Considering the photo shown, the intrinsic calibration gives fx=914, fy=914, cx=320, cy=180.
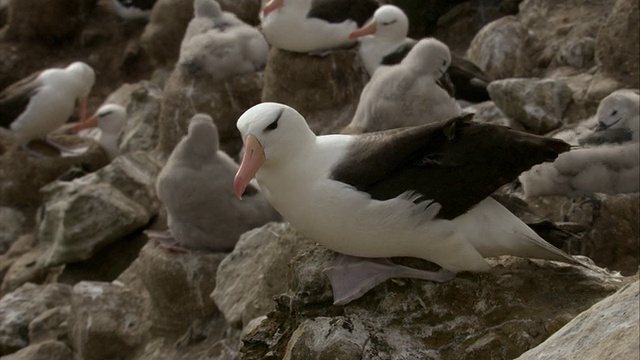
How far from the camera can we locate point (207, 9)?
26.6 ft

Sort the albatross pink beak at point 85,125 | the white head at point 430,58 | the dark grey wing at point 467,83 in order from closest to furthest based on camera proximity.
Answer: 1. the white head at point 430,58
2. the dark grey wing at point 467,83
3. the albatross pink beak at point 85,125

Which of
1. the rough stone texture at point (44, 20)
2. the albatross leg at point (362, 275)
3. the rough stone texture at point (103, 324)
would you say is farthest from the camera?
the rough stone texture at point (44, 20)

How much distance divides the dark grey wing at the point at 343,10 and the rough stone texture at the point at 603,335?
16.6 feet

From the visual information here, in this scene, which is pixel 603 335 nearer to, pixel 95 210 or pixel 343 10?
pixel 343 10

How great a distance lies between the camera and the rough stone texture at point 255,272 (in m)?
4.72

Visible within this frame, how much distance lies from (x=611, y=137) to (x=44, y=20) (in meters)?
9.60

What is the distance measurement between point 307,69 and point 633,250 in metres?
3.02

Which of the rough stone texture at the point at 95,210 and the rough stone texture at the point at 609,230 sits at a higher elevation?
the rough stone texture at the point at 609,230

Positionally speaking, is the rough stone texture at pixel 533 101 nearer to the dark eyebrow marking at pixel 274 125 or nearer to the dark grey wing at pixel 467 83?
the dark grey wing at pixel 467 83

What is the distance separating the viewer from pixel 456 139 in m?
3.13

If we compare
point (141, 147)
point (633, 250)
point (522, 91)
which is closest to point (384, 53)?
point (522, 91)

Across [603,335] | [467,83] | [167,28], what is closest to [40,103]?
[167,28]

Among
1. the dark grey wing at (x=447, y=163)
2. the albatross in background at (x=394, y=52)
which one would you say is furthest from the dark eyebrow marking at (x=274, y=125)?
the albatross in background at (x=394, y=52)

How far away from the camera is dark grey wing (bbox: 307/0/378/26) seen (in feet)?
23.0
